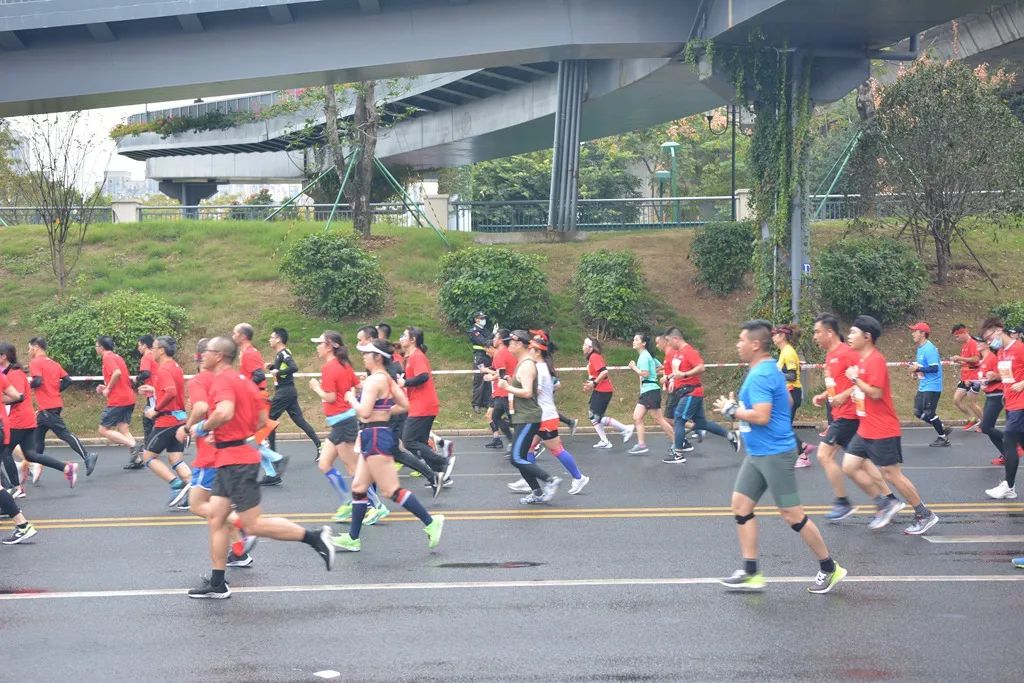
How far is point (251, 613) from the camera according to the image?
8.07 m

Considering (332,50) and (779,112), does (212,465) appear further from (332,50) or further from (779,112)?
(779,112)

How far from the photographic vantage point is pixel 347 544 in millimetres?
10055

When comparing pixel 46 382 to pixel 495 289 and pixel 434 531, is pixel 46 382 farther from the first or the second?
pixel 495 289

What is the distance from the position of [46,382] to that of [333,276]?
1101cm

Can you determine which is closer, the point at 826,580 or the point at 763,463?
the point at 826,580

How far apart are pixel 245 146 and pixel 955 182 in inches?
1394

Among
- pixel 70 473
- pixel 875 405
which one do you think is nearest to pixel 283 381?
pixel 70 473

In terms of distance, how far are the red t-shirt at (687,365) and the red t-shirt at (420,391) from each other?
3.87 metres

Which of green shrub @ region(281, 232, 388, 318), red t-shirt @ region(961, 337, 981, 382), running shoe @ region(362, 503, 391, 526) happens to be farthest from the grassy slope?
running shoe @ region(362, 503, 391, 526)

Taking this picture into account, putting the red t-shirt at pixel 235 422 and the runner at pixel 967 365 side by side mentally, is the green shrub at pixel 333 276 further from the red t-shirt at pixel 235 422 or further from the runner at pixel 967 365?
the red t-shirt at pixel 235 422

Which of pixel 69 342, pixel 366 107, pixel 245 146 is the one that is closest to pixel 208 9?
pixel 69 342

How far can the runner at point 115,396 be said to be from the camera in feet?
49.9

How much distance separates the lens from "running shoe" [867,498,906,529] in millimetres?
10586

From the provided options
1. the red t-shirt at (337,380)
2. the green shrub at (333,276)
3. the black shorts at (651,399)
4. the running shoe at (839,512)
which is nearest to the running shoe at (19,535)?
the red t-shirt at (337,380)
